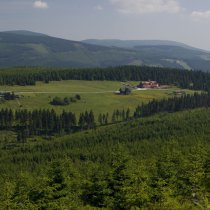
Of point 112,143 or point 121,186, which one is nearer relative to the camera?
point 121,186

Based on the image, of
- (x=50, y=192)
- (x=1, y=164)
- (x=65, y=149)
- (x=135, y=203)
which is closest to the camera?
(x=135, y=203)

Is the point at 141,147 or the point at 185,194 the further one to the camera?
the point at 141,147

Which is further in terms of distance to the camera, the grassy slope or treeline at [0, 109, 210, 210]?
the grassy slope

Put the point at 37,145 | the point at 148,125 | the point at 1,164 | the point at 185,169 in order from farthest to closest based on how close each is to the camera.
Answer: the point at 148,125 < the point at 37,145 < the point at 1,164 < the point at 185,169

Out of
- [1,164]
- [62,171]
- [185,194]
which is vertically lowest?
[1,164]

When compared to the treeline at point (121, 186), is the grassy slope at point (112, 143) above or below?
below

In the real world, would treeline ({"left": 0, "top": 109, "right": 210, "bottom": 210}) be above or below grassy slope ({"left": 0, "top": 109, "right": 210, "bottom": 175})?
above

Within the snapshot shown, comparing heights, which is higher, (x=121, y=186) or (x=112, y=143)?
(x=121, y=186)

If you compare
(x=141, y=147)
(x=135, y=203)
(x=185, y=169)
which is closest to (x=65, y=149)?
(x=141, y=147)

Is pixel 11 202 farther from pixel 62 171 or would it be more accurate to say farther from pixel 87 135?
pixel 87 135

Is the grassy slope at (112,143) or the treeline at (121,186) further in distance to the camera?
the grassy slope at (112,143)

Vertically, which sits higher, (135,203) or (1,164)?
(135,203)
